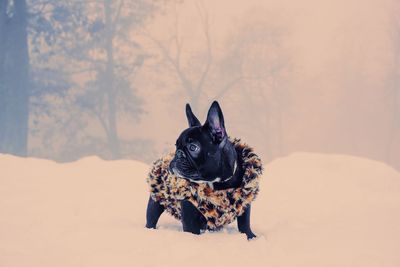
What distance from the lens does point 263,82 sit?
24.6 meters

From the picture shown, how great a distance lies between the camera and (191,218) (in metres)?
3.45

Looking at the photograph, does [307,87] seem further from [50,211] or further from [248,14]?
[50,211]

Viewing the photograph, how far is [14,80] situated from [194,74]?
30.1 feet

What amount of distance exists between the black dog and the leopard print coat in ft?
0.15

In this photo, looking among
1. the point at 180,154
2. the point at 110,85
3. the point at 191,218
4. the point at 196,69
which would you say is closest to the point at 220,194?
the point at 191,218

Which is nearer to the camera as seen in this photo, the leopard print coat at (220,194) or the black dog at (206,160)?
the black dog at (206,160)

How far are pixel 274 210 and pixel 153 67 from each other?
16.6 meters

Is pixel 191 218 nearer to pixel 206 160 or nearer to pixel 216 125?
pixel 206 160

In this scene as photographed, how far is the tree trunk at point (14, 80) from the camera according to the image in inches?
597

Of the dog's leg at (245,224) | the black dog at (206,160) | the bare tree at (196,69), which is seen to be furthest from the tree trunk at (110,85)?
the black dog at (206,160)

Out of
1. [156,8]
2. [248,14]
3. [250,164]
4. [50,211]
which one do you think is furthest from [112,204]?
[248,14]

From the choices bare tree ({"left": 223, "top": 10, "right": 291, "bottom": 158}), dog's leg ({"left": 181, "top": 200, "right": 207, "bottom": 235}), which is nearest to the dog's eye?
dog's leg ({"left": 181, "top": 200, "right": 207, "bottom": 235})

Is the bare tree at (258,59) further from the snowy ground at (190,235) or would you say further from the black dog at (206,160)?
the black dog at (206,160)

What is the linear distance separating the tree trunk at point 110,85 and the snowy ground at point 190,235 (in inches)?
435
